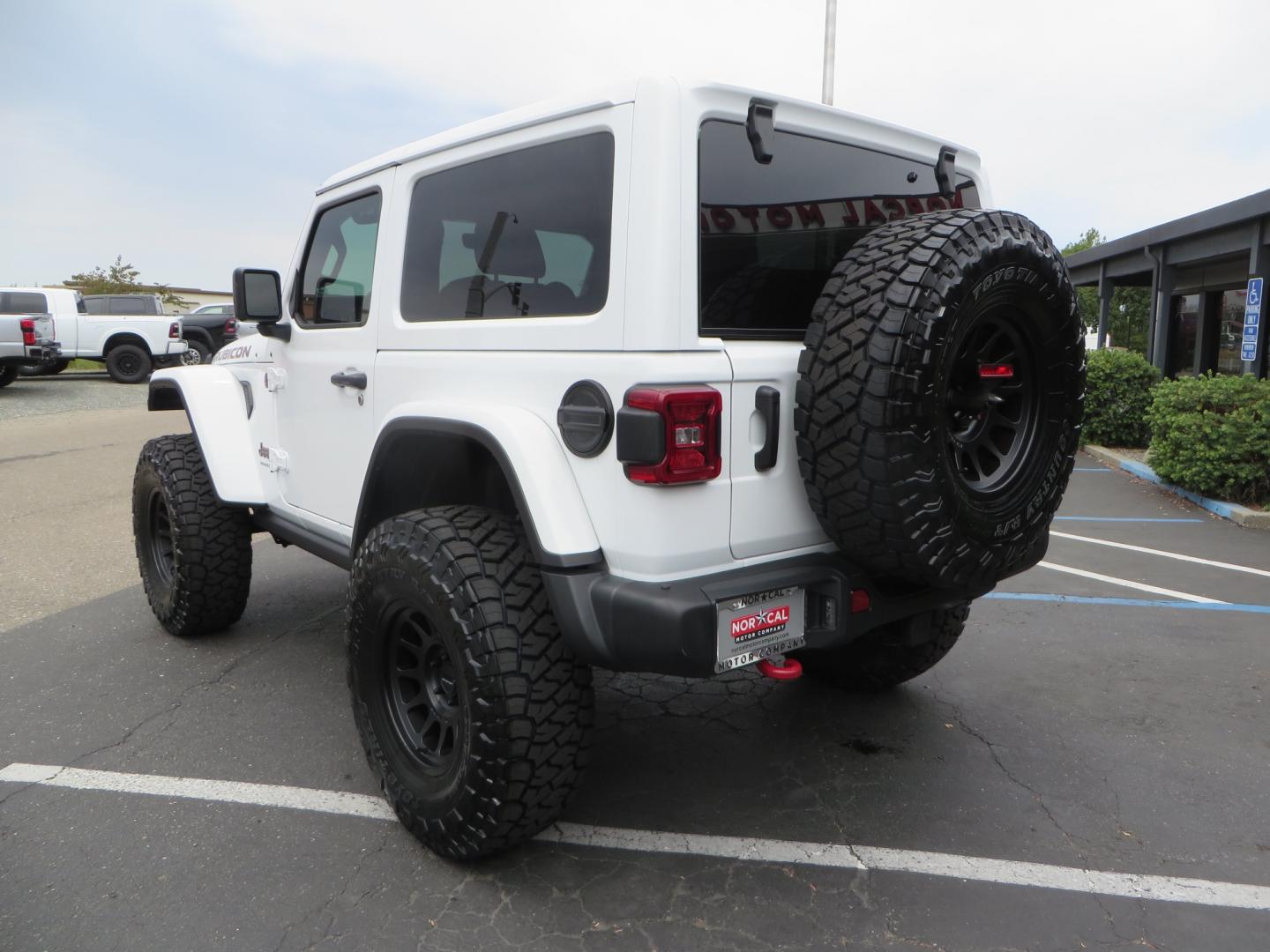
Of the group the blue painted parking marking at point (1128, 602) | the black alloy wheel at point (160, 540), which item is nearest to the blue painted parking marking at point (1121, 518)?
the blue painted parking marking at point (1128, 602)

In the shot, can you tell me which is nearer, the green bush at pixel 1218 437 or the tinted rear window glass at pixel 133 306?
the green bush at pixel 1218 437

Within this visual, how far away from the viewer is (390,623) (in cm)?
280

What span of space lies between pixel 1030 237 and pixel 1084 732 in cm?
206

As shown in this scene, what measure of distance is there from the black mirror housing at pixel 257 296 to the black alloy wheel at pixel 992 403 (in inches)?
106

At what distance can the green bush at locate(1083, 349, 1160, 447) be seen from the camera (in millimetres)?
12156

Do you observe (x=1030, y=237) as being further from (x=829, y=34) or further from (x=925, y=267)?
(x=829, y=34)

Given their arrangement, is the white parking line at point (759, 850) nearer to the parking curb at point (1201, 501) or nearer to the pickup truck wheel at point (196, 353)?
Result: the parking curb at point (1201, 501)

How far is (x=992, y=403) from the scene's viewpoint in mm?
2666

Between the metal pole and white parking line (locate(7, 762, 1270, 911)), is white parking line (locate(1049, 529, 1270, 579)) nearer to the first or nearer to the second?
white parking line (locate(7, 762, 1270, 911))

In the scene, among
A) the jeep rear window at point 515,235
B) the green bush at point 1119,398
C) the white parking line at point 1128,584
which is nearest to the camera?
the jeep rear window at point 515,235


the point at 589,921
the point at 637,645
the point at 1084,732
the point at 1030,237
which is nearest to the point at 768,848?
the point at 589,921

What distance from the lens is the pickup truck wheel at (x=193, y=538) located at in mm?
4176

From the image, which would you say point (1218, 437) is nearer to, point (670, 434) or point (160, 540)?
point (670, 434)

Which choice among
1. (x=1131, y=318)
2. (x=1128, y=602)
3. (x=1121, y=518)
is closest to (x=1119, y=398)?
(x=1121, y=518)
